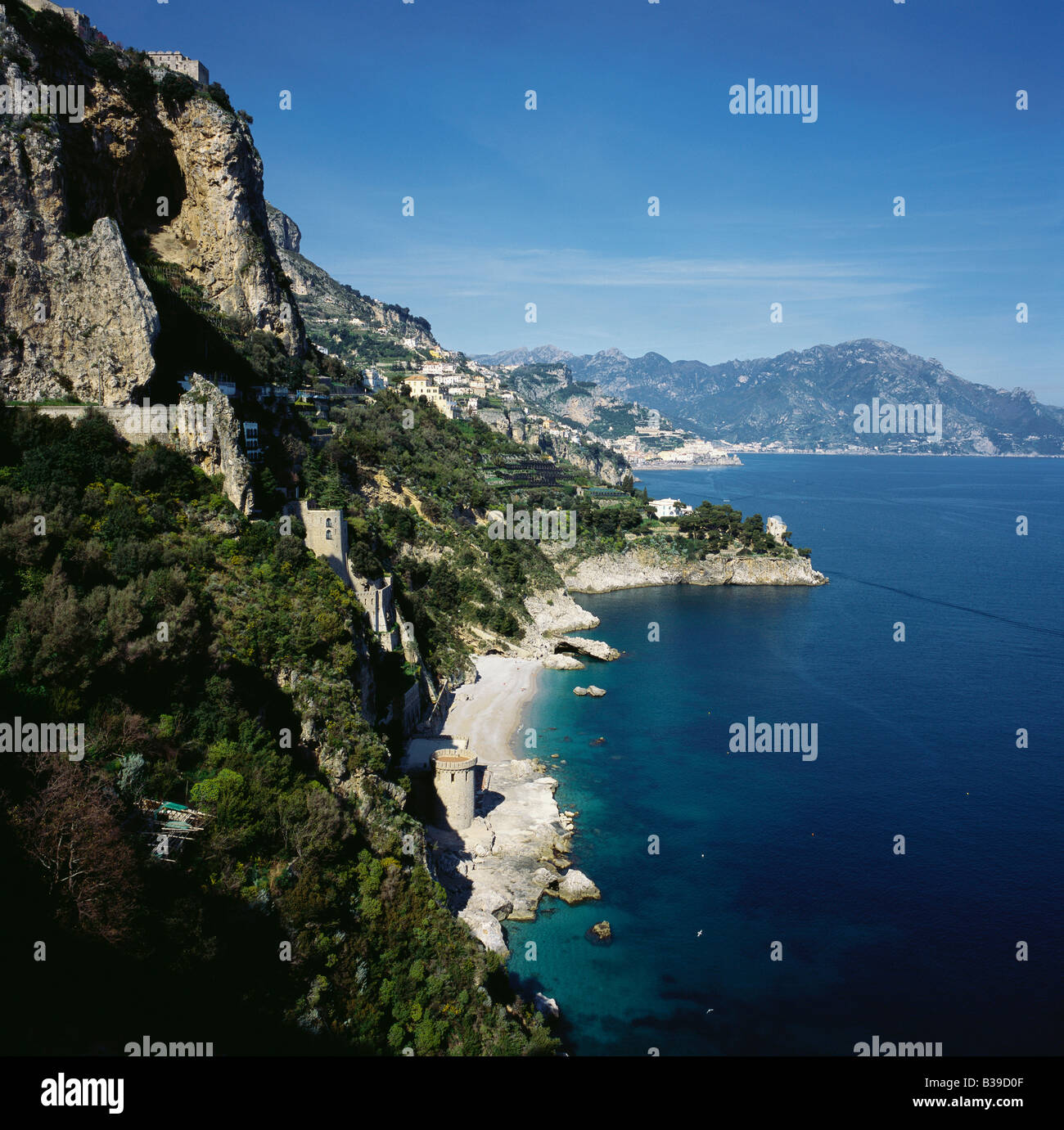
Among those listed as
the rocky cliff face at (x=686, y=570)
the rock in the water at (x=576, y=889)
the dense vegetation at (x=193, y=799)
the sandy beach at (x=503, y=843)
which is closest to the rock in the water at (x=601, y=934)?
the rock in the water at (x=576, y=889)

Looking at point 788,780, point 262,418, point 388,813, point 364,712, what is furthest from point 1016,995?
point 262,418

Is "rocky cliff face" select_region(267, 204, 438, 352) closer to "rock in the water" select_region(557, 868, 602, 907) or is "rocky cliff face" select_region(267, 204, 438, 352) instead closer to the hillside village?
the hillside village

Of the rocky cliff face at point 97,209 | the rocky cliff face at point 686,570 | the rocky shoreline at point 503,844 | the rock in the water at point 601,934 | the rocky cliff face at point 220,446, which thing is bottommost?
the rock in the water at point 601,934

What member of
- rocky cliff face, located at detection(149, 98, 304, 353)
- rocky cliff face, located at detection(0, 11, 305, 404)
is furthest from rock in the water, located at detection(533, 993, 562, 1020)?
rocky cliff face, located at detection(149, 98, 304, 353)

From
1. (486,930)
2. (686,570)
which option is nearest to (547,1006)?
(486,930)

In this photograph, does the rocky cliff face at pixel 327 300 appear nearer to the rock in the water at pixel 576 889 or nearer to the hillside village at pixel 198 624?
the hillside village at pixel 198 624

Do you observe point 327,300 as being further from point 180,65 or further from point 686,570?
point 180,65
